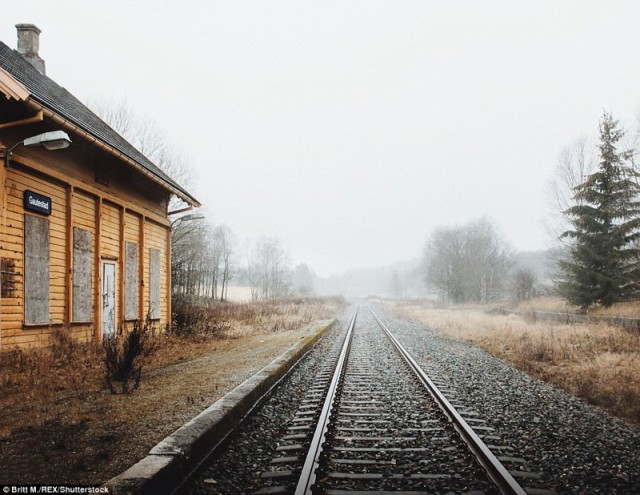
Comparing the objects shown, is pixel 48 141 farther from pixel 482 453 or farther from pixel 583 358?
pixel 583 358

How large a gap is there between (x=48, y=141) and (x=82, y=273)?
348 centimetres

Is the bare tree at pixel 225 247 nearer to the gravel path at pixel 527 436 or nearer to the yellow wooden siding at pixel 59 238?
the yellow wooden siding at pixel 59 238

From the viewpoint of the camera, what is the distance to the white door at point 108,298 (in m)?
11.2

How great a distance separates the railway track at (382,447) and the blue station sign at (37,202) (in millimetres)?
6419

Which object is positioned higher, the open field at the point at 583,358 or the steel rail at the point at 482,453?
the steel rail at the point at 482,453

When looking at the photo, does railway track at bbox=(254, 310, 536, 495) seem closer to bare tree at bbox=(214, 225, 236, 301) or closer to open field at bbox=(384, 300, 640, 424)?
open field at bbox=(384, 300, 640, 424)

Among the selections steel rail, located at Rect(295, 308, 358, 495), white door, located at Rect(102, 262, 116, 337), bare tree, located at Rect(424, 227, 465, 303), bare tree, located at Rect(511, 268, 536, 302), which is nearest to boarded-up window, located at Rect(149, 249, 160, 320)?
white door, located at Rect(102, 262, 116, 337)

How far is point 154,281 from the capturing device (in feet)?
46.8

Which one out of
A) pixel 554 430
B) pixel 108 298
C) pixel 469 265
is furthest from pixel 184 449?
pixel 469 265

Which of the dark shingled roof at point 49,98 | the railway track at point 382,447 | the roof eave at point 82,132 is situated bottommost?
the railway track at point 382,447

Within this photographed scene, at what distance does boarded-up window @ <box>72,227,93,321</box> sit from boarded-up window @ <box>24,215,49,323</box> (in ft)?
3.08

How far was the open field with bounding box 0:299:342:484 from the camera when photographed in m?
3.81

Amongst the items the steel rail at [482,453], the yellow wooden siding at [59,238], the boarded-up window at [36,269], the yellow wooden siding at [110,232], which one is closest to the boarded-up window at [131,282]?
the yellow wooden siding at [59,238]

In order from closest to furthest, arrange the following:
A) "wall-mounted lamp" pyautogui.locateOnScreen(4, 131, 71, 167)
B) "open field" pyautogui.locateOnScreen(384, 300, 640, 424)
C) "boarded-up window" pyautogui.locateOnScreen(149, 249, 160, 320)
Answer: "open field" pyautogui.locateOnScreen(384, 300, 640, 424)
"wall-mounted lamp" pyautogui.locateOnScreen(4, 131, 71, 167)
"boarded-up window" pyautogui.locateOnScreen(149, 249, 160, 320)
